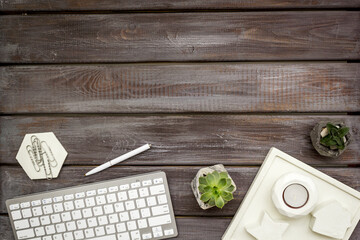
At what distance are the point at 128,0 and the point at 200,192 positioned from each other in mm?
548

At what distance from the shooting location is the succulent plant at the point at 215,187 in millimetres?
722

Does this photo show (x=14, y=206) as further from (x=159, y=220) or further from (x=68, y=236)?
(x=159, y=220)

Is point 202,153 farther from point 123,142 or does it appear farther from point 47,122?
point 47,122

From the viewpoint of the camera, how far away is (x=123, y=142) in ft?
2.70

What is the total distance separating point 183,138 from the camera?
821 mm

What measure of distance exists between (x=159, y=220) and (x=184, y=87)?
364mm

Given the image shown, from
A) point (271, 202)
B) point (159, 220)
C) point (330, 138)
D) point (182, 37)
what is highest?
point (182, 37)

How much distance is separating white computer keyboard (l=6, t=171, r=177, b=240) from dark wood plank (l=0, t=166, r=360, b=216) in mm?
25

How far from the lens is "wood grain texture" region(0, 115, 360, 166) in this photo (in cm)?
82

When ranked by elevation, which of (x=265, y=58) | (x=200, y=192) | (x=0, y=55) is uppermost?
(x=265, y=58)

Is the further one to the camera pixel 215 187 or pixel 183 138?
pixel 183 138

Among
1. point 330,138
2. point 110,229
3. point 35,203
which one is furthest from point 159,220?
point 330,138

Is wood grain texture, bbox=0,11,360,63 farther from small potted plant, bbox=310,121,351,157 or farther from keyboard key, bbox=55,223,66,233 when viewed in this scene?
keyboard key, bbox=55,223,66,233

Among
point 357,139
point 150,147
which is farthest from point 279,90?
point 150,147
